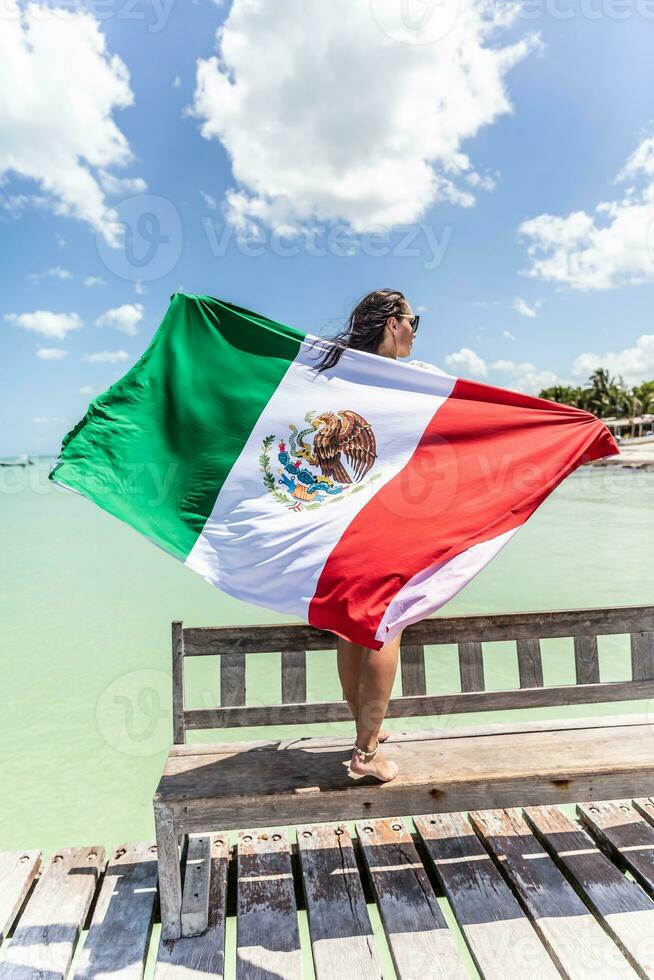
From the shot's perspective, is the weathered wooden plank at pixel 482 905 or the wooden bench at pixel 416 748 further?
the wooden bench at pixel 416 748

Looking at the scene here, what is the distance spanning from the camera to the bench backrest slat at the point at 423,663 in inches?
126

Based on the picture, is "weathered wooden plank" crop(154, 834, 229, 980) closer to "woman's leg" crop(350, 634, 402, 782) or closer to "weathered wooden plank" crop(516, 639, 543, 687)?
"woman's leg" crop(350, 634, 402, 782)

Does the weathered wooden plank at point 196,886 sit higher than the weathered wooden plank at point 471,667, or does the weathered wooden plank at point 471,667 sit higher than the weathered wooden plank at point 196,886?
the weathered wooden plank at point 471,667

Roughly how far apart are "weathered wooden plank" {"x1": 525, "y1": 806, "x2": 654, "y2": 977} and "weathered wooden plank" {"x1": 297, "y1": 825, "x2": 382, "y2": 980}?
896mm

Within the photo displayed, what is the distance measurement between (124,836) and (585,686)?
3.65 m

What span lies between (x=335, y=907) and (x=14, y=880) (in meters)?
1.36

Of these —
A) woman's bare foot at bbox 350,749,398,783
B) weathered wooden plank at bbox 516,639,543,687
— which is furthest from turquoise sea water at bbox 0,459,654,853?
woman's bare foot at bbox 350,749,398,783

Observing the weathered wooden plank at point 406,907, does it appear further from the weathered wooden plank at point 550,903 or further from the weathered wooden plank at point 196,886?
the weathered wooden plank at point 196,886

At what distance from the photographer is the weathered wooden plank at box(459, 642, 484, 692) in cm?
340

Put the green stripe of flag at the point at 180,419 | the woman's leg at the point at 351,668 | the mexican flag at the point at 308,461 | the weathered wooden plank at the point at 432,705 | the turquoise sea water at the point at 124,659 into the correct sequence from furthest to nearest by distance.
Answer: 1. the turquoise sea water at the point at 124,659
2. the weathered wooden plank at the point at 432,705
3. the green stripe of flag at the point at 180,419
4. the woman's leg at the point at 351,668
5. the mexican flag at the point at 308,461

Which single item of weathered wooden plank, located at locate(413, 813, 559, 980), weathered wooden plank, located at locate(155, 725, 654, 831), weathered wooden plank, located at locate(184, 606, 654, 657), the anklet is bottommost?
weathered wooden plank, located at locate(413, 813, 559, 980)

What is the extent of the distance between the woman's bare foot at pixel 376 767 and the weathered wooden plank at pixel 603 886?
0.98 metres

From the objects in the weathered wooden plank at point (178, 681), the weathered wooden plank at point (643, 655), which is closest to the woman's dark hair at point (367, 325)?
the weathered wooden plank at point (178, 681)

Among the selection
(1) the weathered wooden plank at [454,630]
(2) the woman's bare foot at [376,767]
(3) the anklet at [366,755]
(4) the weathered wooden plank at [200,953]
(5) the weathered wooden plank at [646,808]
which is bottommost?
(4) the weathered wooden plank at [200,953]
